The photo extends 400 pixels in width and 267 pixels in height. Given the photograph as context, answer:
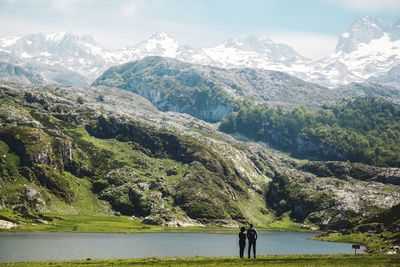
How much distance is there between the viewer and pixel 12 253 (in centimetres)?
12875

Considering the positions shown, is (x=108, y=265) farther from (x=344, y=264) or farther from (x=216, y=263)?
(x=344, y=264)

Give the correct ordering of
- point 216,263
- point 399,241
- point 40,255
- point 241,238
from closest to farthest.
A: point 216,263 → point 241,238 → point 40,255 → point 399,241

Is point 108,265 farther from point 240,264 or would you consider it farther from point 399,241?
point 399,241

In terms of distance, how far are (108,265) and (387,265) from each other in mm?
37880

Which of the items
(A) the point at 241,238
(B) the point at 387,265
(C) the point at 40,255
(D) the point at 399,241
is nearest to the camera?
(B) the point at 387,265

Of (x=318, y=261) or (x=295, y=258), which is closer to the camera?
(x=318, y=261)

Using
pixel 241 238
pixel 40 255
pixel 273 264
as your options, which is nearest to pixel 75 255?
pixel 40 255

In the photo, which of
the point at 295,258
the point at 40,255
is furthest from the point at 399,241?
the point at 40,255

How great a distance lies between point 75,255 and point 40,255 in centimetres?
808

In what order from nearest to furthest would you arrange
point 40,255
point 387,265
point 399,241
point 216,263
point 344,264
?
point 387,265, point 344,264, point 216,263, point 40,255, point 399,241

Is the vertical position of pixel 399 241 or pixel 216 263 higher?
pixel 216 263

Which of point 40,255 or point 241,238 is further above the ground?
point 241,238

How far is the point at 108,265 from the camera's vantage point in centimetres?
7931

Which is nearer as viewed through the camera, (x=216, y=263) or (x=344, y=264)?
(x=344, y=264)
